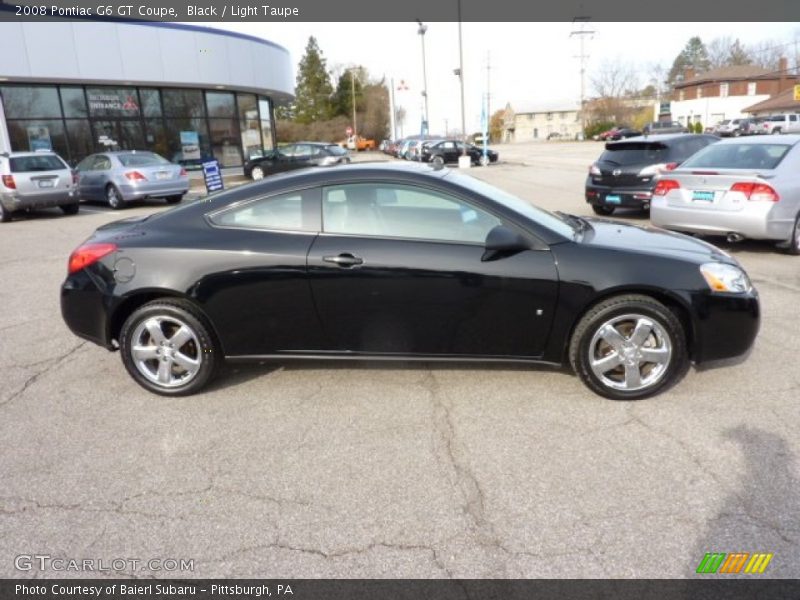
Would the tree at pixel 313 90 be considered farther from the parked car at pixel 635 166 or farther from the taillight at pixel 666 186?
the taillight at pixel 666 186

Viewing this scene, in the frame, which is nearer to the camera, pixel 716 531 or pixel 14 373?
pixel 716 531

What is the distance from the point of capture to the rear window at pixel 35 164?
1310cm

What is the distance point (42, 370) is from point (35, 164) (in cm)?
1120

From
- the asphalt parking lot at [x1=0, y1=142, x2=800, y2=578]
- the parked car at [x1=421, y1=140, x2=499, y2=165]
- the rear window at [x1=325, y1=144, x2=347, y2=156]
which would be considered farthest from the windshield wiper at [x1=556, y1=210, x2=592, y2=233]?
the parked car at [x1=421, y1=140, x2=499, y2=165]

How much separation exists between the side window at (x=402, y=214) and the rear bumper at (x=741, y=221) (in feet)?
15.5

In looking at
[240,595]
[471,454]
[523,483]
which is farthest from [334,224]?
[240,595]

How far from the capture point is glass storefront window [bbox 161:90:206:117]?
77.8 ft

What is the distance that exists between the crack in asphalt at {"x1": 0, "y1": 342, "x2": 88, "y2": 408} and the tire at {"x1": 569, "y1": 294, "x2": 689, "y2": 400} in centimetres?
386

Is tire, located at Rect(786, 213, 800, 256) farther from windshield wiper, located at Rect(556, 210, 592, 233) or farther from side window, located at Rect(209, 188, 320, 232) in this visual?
side window, located at Rect(209, 188, 320, 232)

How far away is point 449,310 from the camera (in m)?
3.59

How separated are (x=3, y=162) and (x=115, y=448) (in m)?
12.9

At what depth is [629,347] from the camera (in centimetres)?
356

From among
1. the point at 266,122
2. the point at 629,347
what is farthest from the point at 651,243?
the point at 266,122

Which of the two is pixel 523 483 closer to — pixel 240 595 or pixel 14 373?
pixel 240 595
